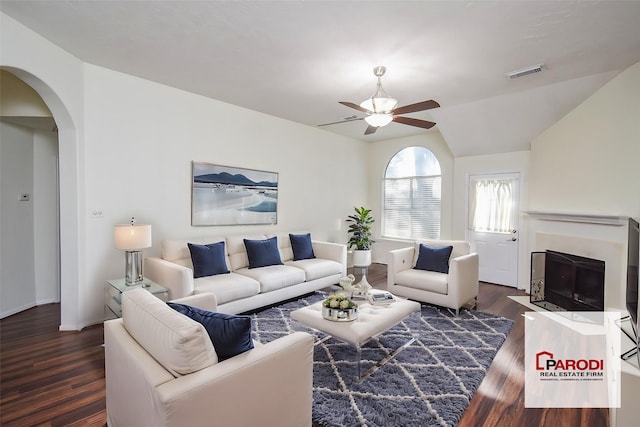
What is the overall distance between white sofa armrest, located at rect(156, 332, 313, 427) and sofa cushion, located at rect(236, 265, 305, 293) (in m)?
2.12

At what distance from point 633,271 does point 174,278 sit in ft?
12.8

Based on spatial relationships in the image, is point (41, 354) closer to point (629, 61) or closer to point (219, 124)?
point (219, 124)

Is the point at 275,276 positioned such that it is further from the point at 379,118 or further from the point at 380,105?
the point at 380,105

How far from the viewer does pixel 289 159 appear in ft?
17.7

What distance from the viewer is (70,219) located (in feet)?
10.5

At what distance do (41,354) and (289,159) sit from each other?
3972 millimetres

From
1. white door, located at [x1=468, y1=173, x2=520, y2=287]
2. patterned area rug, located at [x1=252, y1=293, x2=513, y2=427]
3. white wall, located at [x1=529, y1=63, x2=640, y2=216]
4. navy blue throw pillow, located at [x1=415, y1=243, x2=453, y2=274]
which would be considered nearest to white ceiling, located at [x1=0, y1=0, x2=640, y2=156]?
white wall, located at [x1=529, y1=63, x2=640, y2=216]

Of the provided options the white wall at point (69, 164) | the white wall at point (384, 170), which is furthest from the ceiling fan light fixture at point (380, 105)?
the white wall at point (384, 170)

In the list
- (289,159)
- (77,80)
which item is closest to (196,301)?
(77,80)

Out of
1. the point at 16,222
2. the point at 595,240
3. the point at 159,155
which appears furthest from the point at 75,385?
the point at 595,240

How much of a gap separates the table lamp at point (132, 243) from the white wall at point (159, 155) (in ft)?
1.40

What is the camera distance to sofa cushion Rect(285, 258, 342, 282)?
4352 mm

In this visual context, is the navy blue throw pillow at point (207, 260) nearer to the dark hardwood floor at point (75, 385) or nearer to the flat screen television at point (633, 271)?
the dark hardwood floor at point (75, 385)

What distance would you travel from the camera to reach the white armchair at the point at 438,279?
12.2 ft
